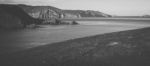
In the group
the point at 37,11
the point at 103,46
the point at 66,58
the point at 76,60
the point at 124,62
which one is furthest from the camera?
the point at 37,11

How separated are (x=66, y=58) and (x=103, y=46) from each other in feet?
6.17

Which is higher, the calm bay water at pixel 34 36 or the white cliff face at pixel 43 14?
the white cliff face at pixel 43 14

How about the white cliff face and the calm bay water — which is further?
the white cliff face

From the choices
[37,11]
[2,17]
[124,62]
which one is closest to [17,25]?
[2,17]

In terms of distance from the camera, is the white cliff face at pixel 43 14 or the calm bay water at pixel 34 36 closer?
the calm bay water at pixel 34 36

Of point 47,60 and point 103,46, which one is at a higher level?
point 103,46

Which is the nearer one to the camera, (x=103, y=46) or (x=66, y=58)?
(x=66, y=58)

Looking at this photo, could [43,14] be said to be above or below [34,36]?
above

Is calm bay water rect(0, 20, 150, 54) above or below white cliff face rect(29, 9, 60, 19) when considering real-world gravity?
below

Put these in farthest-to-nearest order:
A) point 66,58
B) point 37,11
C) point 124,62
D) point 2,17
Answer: point 37,11 < point 2,17 < point 66,58 < point 124,62

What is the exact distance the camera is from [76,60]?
18.2ft

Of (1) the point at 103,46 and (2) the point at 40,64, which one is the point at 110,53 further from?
(2) the point at 40,64

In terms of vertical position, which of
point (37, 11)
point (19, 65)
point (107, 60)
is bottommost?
point (19, 65)

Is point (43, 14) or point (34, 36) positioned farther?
point (43, 14)
